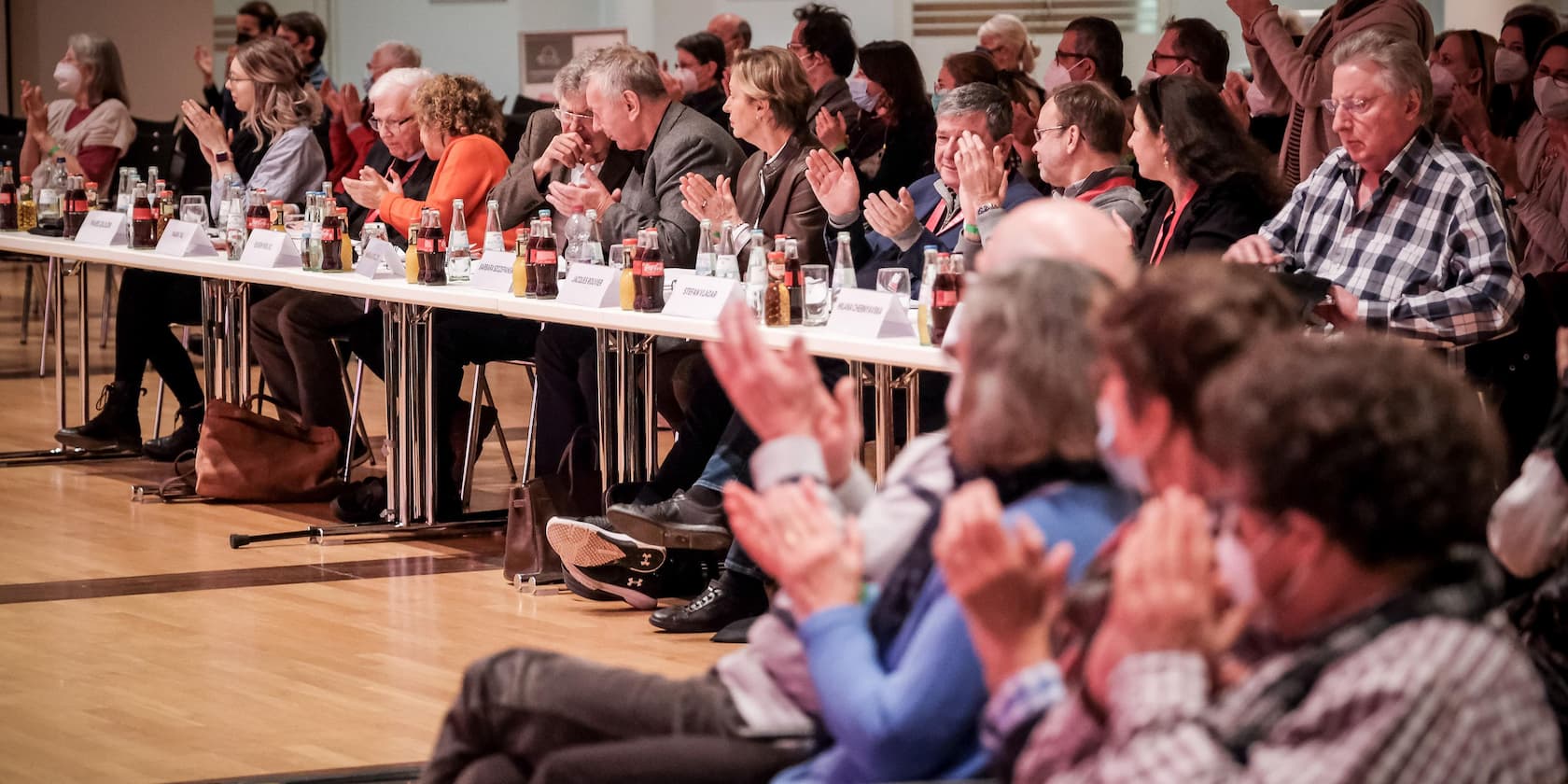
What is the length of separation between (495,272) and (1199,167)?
1.70 metres

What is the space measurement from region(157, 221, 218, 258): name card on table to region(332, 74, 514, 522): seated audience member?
16.7 inches

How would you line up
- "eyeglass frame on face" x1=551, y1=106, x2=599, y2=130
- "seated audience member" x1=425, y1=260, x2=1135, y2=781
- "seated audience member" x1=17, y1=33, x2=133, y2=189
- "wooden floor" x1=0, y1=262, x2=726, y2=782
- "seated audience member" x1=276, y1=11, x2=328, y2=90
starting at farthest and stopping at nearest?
"seated audience member" x1=276, y1=11, x2=328, y2=90 → "seated audience member" x1=17, y1=33, x2=133, y2=189 → "eyeglass frame on face" x1=551, y1=106, x2=599, y2=130 → "wooden floor" x1=0, y1=262, x2=726, y2=782 → "seated audience member" x1=425, y1=260, x2=1135, y2=781

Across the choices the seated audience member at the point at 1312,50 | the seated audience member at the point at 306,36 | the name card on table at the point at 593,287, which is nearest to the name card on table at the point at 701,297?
the name card on table at the point at 593,287

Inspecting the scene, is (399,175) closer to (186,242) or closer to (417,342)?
(186,242)

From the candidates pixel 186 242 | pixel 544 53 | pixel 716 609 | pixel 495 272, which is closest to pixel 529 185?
pixel 495 272

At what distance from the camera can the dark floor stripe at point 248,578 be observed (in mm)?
4355

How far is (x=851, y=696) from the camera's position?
1676 millimetres

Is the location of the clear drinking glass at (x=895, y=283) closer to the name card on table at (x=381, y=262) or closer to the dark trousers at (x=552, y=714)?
the name card on table at (x=381, y=262)

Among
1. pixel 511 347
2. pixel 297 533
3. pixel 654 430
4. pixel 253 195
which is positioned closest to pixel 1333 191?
pixel 654 430

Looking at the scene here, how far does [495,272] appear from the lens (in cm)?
464

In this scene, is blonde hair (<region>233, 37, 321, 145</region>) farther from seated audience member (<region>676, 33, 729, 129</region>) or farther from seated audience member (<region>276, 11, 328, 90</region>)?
seated audience member (<region>276, 11, 328, 90</region>)

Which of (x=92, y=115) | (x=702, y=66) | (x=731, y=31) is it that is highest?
(x=731, y=31)

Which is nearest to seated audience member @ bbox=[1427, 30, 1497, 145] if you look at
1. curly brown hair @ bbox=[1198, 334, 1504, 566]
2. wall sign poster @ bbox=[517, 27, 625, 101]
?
curly brown hair @ bbox=[1198, 334, 1504, 566]

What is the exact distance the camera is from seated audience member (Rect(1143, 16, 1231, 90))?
18.3 ft
